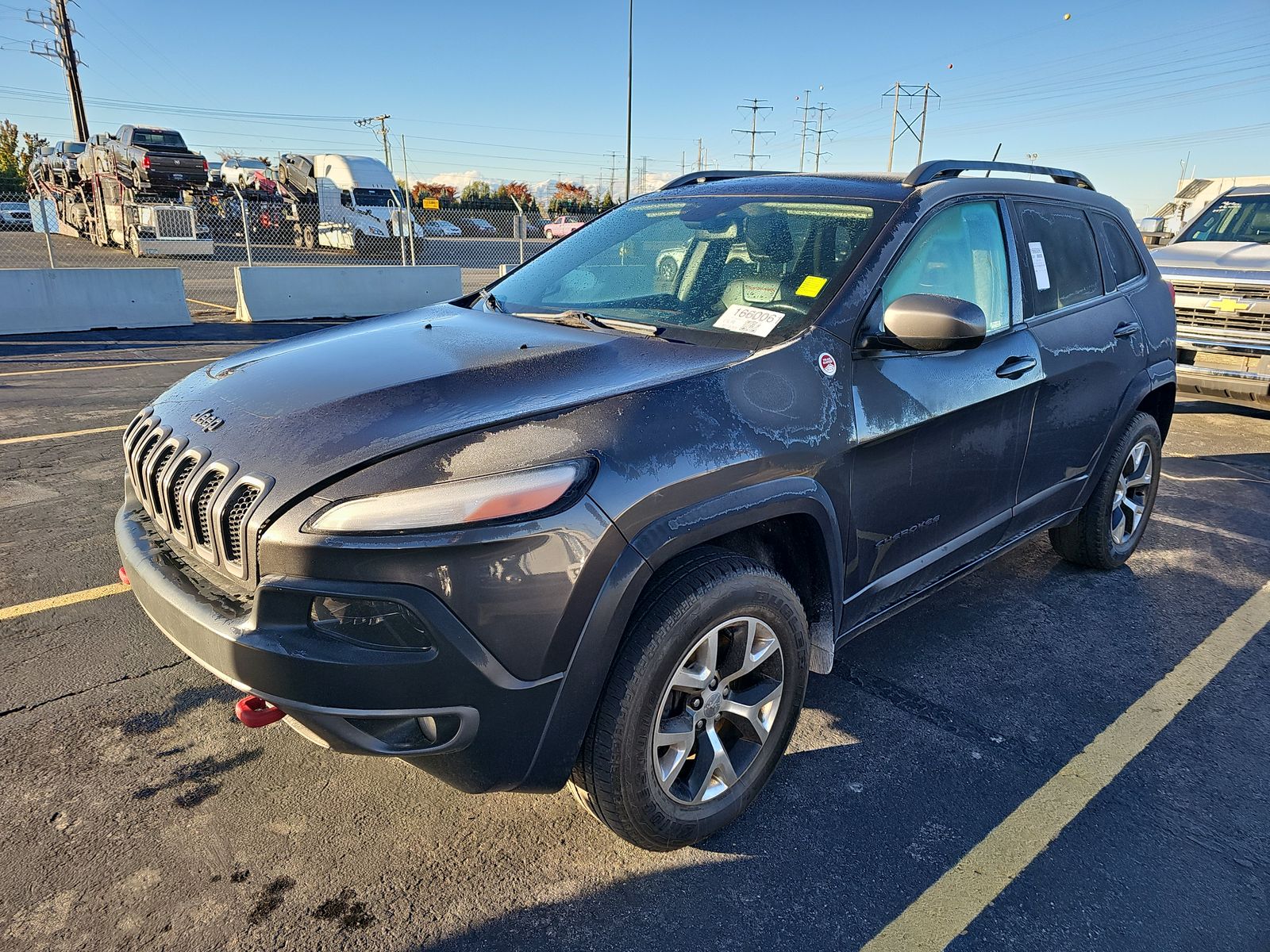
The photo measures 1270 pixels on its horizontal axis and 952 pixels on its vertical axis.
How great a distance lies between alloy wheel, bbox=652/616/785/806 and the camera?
89.2 inches

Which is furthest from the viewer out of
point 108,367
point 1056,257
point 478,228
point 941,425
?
point 478,228

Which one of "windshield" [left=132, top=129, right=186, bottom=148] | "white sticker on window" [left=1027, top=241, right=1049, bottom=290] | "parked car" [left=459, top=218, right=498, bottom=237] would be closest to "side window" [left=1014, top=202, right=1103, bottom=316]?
"white sticker on window" [left=1027, top=241, right=1049, bottom=290]

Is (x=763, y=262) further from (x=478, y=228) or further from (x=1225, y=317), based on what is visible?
(x=478, y=228)

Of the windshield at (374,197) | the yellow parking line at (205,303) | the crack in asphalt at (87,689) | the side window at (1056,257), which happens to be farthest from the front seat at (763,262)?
the windshield at (374,197)

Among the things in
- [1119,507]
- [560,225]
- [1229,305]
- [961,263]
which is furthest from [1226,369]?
[560,225]

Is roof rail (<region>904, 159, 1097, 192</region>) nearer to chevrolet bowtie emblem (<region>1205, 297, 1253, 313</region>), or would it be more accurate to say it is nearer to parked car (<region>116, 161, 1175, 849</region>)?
parked car (<region>116, 161, 1175, 849</region>)

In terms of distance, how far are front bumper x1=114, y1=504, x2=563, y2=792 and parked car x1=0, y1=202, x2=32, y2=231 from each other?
28.7m

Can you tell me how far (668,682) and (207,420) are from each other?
142 cm

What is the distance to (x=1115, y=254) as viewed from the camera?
4125 millimetres

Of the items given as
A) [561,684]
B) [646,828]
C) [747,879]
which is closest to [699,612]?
[561,684]

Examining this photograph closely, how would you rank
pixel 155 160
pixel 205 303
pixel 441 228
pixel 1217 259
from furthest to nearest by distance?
pixel 441 228
pixel 155 160
pixel 205 303
pixel 1217 259

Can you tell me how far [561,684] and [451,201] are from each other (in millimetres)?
51537

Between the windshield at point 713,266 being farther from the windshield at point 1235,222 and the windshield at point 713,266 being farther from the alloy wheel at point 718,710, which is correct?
the windshield at point 1235,222

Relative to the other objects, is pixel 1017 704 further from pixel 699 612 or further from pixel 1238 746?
pixel 699 612
